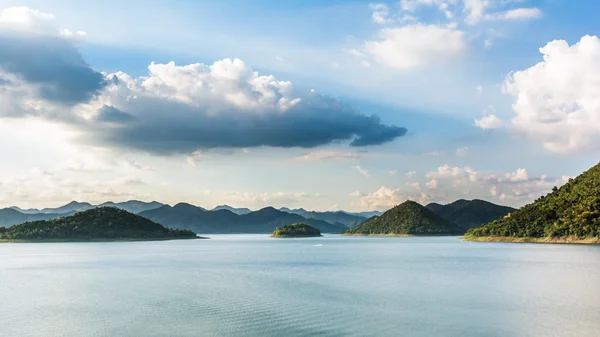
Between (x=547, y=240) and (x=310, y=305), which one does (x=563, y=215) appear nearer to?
(x=547, y=240)

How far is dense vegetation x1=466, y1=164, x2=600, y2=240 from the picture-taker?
126312 millimetres

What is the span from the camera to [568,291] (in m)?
40.6

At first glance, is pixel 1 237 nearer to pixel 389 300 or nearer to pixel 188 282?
pixel 188 282

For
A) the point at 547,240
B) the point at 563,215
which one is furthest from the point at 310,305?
the point at 547,240

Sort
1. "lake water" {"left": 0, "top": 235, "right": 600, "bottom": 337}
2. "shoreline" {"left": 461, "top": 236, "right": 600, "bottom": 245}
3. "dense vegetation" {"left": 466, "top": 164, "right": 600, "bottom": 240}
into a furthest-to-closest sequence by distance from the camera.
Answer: "dense vegetation" {"left": 466, "top": 164, "right": 600, "bottom": 240} < "shoreline" {"left": 461, "top": 236, "right": 600, "bottom": 245} < "lake water" {"left": 0, "top": 235, "right": 600, "bottom": 337}

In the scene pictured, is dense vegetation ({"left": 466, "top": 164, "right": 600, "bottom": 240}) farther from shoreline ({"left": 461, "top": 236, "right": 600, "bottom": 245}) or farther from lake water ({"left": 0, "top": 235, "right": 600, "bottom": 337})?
lake water ({"left": 0, "top": 235, "right": 600, "bottom": 337})

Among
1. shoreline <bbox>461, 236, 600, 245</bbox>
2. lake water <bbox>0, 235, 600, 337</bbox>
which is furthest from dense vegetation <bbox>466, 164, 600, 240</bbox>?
lake water <bbox>0, 235, 600, 337</bbox>

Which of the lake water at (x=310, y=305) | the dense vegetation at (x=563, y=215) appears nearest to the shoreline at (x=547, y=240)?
the dense vegetation at (x=563, y=215)

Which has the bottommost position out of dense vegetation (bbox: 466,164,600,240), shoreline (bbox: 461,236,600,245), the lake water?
the lake water

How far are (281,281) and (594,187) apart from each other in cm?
11790

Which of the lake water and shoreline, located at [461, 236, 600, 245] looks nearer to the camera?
the lake water

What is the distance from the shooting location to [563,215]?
137000 millimetres

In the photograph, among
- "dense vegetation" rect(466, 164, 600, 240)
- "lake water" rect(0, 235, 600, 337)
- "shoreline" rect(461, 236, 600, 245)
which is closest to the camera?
"lake water" rect(0, 235, 600, 337)

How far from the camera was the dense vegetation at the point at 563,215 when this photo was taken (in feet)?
414
